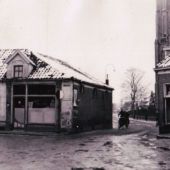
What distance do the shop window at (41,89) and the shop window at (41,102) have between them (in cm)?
38

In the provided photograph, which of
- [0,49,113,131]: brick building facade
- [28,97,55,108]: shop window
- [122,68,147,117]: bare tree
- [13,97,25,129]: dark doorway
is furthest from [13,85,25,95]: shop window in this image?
[122,68,147,117]: bare tree

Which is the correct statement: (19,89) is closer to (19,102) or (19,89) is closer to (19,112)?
(19,102)

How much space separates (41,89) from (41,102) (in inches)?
36.8

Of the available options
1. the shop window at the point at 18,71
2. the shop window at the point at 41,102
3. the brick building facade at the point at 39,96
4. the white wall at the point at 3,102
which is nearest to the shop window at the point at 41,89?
the brick building facade at the point at 39,96

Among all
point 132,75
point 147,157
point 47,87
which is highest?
point 132,75

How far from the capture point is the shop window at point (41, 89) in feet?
91.4

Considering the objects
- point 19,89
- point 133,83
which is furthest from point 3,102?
point 133,83

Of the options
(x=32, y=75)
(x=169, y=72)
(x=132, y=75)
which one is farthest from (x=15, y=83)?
(x=132, y=75)

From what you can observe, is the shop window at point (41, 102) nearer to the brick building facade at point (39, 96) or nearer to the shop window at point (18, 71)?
the brick building facade at point (39, 96)

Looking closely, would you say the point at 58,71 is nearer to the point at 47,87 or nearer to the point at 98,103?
the point at 47,87

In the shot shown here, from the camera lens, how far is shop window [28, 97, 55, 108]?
27911 mm

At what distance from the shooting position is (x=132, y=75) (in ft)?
282

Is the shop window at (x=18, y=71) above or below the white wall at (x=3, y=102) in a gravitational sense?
above

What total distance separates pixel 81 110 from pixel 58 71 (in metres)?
3.67
